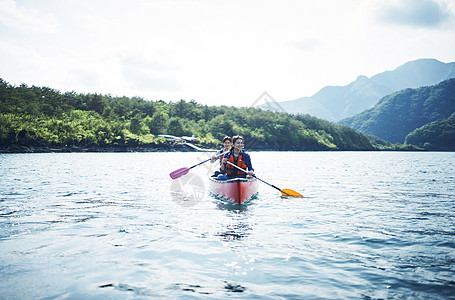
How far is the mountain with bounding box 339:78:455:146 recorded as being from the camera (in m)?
171

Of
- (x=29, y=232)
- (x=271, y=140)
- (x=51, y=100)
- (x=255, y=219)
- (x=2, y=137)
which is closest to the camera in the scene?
(x=29, y=232)

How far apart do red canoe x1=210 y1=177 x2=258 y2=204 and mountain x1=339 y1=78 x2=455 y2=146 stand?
191 metres

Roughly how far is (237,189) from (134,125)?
269 feet

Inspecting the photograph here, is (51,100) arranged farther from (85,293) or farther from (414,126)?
(414,126)

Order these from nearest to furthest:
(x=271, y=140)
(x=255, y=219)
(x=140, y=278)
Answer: (x=140, y=278), (x=255, y=219), (x=271, y=140)

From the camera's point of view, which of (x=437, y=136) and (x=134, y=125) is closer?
(x=134, y=125)

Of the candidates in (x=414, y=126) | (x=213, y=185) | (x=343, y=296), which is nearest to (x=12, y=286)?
(x=343, y=296)

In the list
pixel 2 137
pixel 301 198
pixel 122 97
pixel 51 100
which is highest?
pixel 122 97

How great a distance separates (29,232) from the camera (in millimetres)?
6254

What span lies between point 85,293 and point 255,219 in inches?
194

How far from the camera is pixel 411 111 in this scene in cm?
18088

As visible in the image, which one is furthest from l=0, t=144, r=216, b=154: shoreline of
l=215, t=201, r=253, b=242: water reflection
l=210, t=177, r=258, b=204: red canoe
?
l=215, t=201, r=253, b=242: water reflection

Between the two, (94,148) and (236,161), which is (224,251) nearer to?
(236,161)

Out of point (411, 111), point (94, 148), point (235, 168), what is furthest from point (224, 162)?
point (411, 111)
